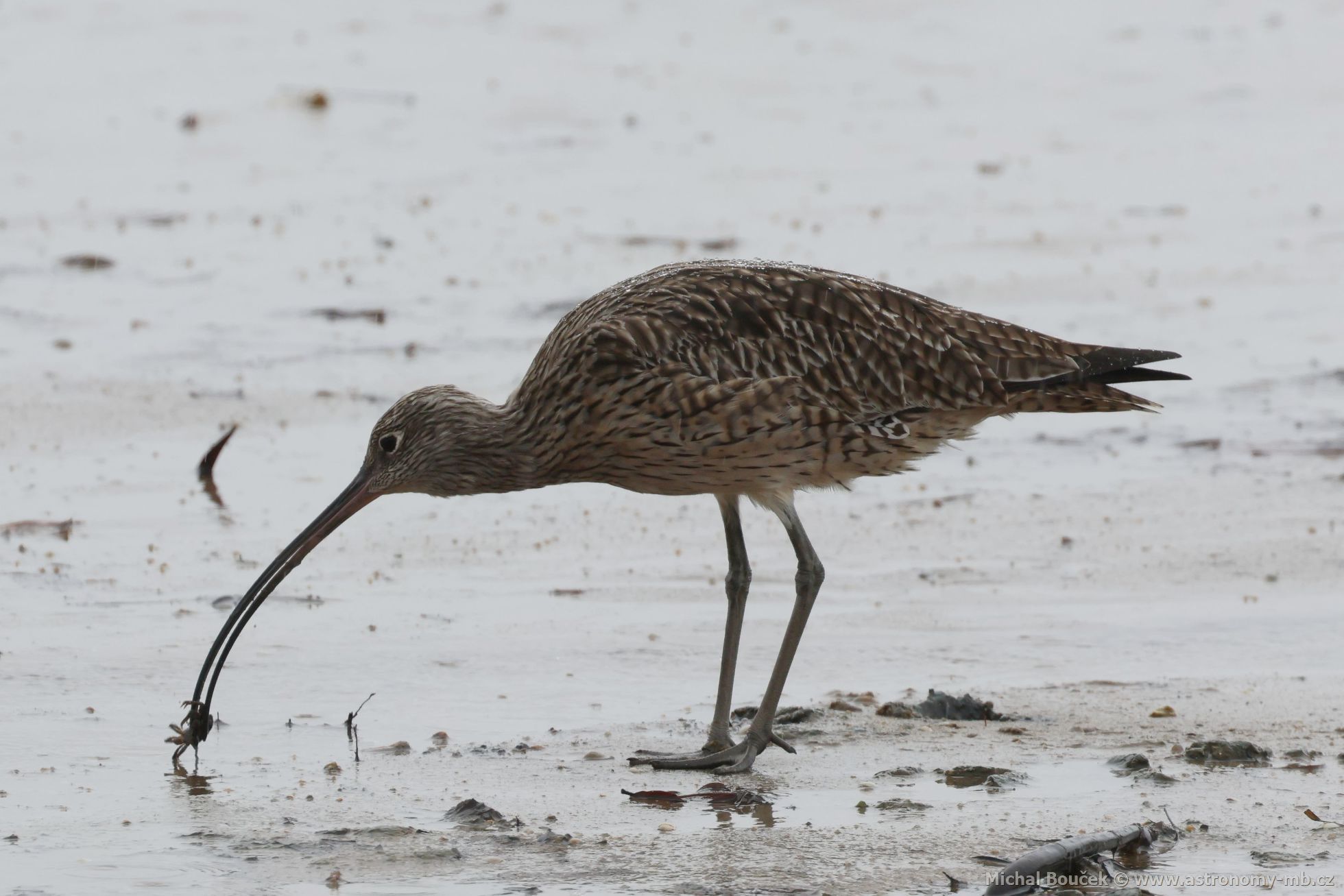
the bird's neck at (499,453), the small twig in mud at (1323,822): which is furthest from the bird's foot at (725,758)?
the small twig in mud at (1323,822)

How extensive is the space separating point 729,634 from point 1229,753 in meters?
1.58

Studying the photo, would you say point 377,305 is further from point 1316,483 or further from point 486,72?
point 486,72

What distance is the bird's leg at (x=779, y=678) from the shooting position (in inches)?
242

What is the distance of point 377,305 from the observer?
1151 cm

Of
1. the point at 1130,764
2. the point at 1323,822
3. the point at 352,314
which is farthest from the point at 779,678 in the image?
the point at 352,314

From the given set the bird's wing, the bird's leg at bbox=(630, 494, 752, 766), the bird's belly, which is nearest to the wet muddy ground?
the bird's leg at bbox=(630, 494, 752, 766)

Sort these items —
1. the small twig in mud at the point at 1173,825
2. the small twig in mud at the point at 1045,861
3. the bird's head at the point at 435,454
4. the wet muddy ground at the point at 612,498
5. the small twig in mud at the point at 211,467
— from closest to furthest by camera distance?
the small twig in mud at the point at 1045,861
the small twig in mud at the point at 1173,825
the wet muddy ground at the point at 612,498
the bird's head at the point at 435,454
the small twig in mud at the point at 211,467

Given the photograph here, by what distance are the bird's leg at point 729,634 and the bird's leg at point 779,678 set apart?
73mm

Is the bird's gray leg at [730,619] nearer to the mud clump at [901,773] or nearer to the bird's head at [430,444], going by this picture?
the mud clump at [901,773]

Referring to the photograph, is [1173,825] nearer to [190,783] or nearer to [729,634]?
[729,634]

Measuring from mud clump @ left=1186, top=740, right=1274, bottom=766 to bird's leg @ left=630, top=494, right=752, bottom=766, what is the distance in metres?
1.37

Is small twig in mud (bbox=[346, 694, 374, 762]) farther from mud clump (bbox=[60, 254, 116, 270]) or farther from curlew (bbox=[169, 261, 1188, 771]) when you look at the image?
mud clump (bbox=[60, 254, 116, 270])

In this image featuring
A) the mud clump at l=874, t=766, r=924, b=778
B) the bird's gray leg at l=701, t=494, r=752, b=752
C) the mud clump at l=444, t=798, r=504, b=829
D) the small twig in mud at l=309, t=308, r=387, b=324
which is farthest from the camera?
the small twig in mud at l=309, t=308, r=387, b=324

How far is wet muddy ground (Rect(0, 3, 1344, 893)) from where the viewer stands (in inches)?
217
